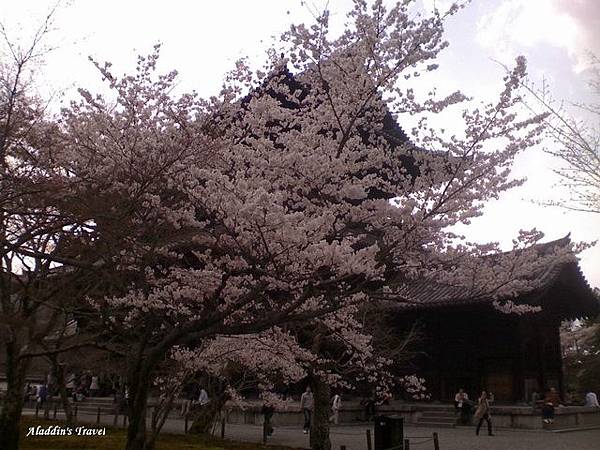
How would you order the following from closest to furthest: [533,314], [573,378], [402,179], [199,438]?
[402,179]
[199,438]
[533,314]
[573,378]

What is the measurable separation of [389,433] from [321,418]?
2721mm

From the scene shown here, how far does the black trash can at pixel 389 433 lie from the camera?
10883 mm

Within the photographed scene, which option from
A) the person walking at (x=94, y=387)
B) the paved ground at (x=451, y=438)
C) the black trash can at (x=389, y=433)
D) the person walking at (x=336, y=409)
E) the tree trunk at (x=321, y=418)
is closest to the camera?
the black trash can at (x=389, y=433)

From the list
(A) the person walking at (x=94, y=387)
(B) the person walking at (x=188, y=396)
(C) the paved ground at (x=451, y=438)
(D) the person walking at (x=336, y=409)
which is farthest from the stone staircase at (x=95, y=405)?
(D) the person walking at (x=336, y=409)

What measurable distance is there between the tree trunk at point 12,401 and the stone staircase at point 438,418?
14455 millimetres

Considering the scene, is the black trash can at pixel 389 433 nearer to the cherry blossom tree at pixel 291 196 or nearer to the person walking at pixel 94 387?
the cherry blossom tree at pixel 291 196

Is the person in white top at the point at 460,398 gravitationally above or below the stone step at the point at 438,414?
above

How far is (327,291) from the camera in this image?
741 cm

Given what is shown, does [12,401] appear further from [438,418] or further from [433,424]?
[438,418]

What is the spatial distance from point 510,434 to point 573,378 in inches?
764

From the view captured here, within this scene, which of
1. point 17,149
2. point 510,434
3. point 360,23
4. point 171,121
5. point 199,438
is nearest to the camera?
point 360,23

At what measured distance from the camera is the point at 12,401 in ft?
39.3

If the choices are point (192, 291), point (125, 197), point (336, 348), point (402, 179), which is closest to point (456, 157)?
point (402, 179)

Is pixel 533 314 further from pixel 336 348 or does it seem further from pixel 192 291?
pixel 192 291
